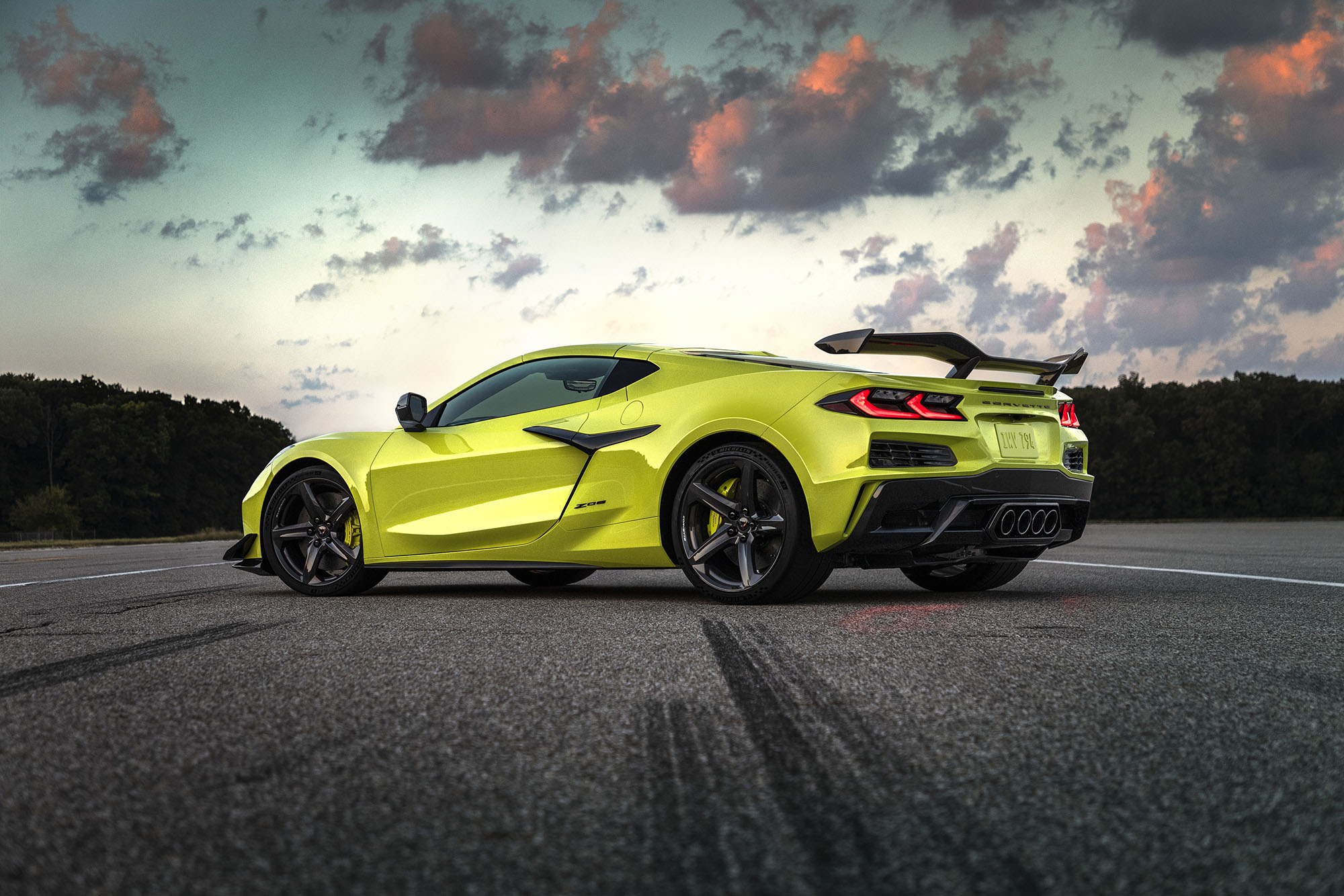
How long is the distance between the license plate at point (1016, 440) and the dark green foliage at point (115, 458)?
84071mm

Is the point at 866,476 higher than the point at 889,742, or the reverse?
the point at 866,476

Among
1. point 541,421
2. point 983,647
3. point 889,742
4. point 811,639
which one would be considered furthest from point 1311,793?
point 541,421

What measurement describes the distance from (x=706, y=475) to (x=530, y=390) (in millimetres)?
1593

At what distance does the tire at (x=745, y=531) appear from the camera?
17.9ft

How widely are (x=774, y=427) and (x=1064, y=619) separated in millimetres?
1605

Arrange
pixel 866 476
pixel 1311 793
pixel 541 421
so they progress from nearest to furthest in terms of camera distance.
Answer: pixel 1311 793, pixel 866 476, pixel 541 421

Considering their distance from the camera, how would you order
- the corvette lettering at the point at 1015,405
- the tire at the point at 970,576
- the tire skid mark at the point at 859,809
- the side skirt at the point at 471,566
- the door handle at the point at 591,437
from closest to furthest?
the tire skid mark at the point at 859,809, the corvette lettering at the point at 1015,405, the door handle at the point at 591,437, the side skirt at the point at 471,566, the tire at the point at 970,576

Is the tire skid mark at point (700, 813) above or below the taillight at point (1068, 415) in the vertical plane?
below

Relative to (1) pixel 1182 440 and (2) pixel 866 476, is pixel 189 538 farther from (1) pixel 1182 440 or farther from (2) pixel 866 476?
(1) pixel 1182 440

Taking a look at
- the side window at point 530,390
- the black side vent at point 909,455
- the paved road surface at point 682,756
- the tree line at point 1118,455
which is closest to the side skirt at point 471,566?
the side window at point 530,390

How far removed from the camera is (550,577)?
7.93 meters

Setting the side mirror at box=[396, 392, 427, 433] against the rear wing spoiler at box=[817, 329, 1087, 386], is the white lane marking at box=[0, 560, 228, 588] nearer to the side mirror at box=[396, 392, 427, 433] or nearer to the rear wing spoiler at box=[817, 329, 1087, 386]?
the side mirror at box=[396, 392, 427, 433]

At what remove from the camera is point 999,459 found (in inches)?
221

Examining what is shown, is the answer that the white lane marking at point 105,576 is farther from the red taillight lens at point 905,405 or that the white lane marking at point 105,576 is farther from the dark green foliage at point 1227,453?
the dark green foliage at point 1227,453
